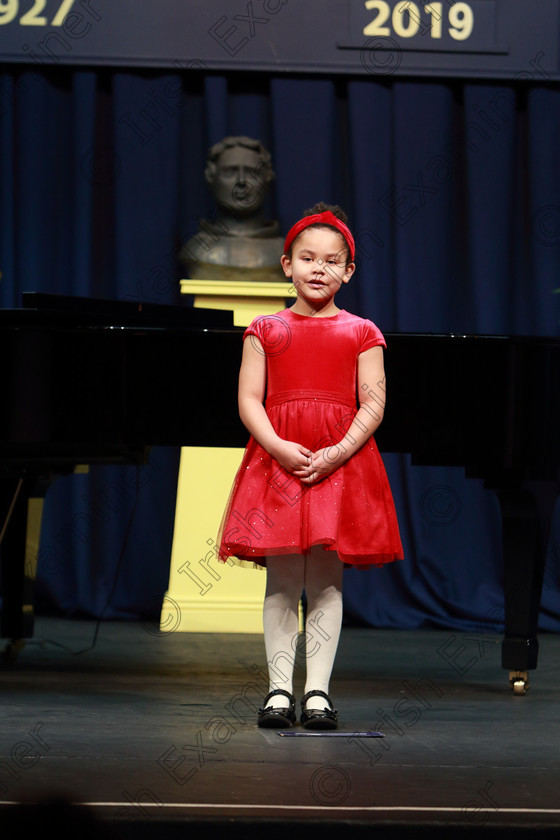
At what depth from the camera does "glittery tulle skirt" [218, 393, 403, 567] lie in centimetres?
240

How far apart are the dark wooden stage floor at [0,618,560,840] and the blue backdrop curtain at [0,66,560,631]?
1017 millimetres

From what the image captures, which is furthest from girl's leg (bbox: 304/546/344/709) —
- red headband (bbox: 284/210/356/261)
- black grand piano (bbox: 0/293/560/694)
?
red headband (bbox: 284/210/356/261)

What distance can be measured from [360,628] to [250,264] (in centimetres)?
155

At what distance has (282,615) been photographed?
97.2 inches

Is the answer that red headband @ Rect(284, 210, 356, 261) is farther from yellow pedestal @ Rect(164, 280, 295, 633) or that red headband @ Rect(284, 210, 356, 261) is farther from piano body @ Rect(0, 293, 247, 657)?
yellow pedestal @ Rect(164, 280, 295, 633)

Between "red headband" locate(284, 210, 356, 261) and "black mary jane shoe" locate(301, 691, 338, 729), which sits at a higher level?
"red headband" locate(284, 210, 356, 261)

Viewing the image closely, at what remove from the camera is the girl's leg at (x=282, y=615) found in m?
2.46

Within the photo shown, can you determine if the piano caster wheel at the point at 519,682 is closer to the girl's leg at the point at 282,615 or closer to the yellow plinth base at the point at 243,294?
the girl's leg at the point at 282,615

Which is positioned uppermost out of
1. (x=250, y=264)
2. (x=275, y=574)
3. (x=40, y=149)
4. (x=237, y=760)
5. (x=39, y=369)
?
(x=40, y=149)

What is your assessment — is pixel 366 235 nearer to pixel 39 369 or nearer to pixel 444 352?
pixel 444 352

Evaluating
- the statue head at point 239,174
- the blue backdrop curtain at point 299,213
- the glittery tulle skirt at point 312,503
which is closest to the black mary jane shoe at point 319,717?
the glittery tulle skirt at point 312,503

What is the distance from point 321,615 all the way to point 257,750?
1.24ft

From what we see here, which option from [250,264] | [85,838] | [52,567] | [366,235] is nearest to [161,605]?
[52,567]

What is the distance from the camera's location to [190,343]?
289cm
